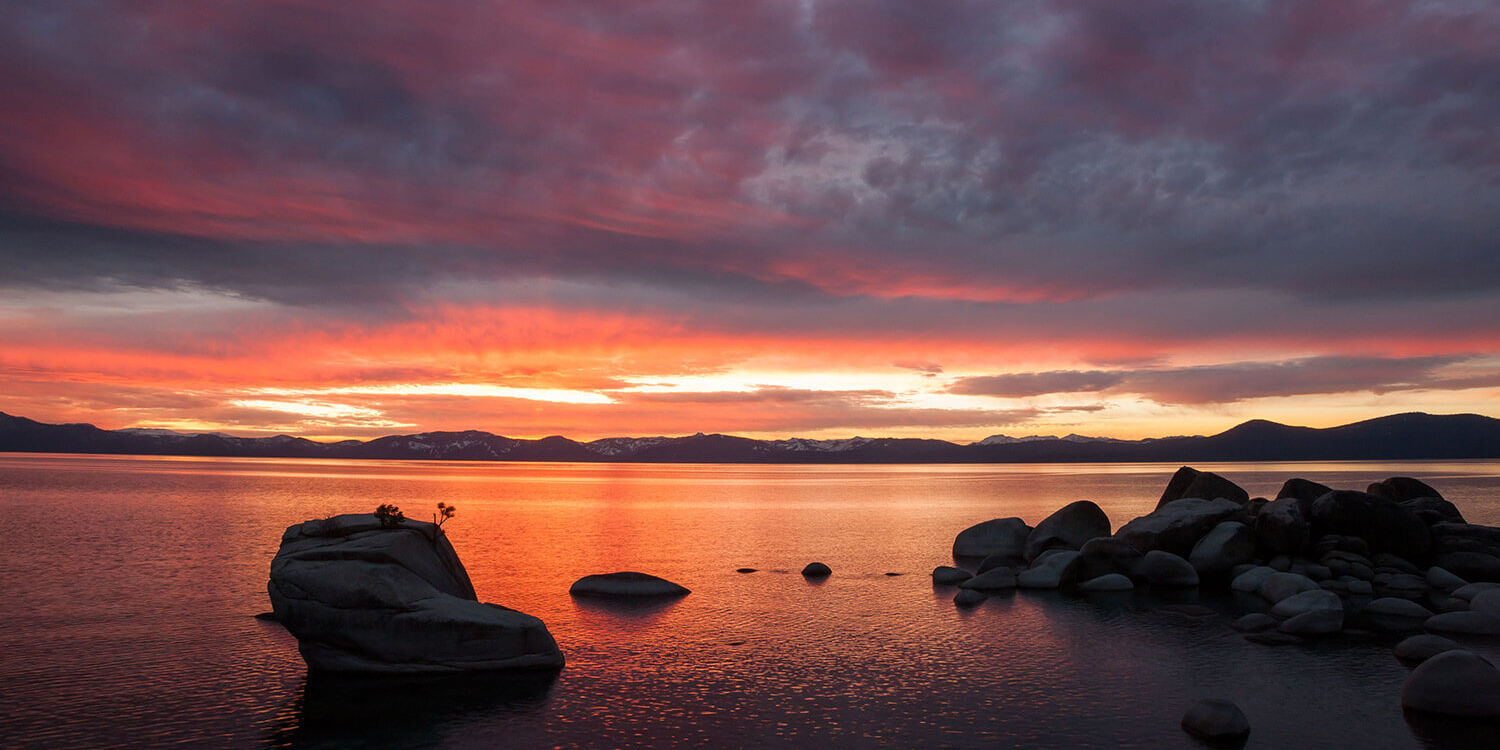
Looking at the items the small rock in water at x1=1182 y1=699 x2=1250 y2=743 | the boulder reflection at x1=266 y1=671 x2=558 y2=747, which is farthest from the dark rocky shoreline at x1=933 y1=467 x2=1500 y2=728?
the boulder reflection at x1=266 y1=671 x2=558 y2=747

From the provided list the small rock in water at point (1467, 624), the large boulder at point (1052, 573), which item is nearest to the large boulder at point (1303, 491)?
the large boulder at point (1052, 573)

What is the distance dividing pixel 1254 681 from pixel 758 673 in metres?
13.9

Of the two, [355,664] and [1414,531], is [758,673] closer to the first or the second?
[355,664]

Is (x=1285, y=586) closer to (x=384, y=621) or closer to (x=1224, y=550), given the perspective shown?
(x=1224, y=550)

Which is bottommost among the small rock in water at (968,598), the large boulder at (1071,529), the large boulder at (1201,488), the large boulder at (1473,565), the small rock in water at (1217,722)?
the small rock in water at (968,598)

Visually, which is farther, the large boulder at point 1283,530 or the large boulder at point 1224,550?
the large boulder at point 1283,530

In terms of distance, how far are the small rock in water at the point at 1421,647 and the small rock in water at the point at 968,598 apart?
575 inches

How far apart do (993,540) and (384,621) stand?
40994 mm

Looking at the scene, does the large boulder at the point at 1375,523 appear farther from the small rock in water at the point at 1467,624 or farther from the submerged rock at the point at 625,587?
the submerged rock at the point at 625,587

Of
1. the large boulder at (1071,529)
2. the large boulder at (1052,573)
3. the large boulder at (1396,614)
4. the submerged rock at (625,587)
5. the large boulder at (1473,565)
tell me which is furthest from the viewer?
the large boulder at (1071,529)

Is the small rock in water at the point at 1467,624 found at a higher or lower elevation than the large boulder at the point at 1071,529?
lower

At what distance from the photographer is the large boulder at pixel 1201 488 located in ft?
171

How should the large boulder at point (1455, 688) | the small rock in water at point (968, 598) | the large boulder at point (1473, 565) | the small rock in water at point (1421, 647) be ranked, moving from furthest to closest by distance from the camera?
the large boulder at point (1473, 565) < the small rock in water at point (968, 598) < the small rock in water at point (1421, 647) < the large boulder at point (1455, 688)

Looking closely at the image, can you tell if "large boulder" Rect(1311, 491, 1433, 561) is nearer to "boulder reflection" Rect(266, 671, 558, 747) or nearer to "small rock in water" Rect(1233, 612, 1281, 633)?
"small rock in water" Rect(1233, 612, 1281, 633)
